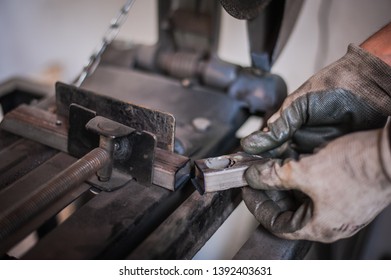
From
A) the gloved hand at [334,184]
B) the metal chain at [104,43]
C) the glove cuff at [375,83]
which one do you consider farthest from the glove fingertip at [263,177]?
the metal chain at [104,43]

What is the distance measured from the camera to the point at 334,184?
659 millimetres

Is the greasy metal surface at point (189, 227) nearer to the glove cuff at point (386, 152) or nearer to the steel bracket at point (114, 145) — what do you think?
the steel bracket at point (114, 145)

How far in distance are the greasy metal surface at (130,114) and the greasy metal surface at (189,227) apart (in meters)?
0.14

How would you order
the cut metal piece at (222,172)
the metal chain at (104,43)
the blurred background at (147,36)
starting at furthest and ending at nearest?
the blurred background at (147,36) < the metal chain at (104,43) < the cut metal piece at (222,172)

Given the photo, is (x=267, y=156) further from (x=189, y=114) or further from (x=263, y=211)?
(x=189, y=114)

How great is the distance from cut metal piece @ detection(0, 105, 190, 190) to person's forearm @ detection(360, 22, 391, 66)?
47 centimetres

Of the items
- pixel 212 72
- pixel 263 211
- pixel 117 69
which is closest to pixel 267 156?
pixel 263 211

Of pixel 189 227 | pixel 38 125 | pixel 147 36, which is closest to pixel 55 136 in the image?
pixel 38 125

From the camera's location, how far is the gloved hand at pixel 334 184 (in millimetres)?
625

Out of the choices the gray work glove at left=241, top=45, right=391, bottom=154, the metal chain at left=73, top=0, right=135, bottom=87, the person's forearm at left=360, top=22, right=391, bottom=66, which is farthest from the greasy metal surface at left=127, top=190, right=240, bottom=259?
the metal chain at left=73, top=0, right=135, bottom=87

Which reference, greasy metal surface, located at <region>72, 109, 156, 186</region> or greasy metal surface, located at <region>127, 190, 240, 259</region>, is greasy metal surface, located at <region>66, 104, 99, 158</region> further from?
greasy metal surface, located at <region>127, 190, 240, 259</region>

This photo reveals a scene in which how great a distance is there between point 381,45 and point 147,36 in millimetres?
1163

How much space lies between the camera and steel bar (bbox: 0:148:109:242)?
0.68 meters

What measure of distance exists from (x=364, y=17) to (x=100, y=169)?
0.92m
